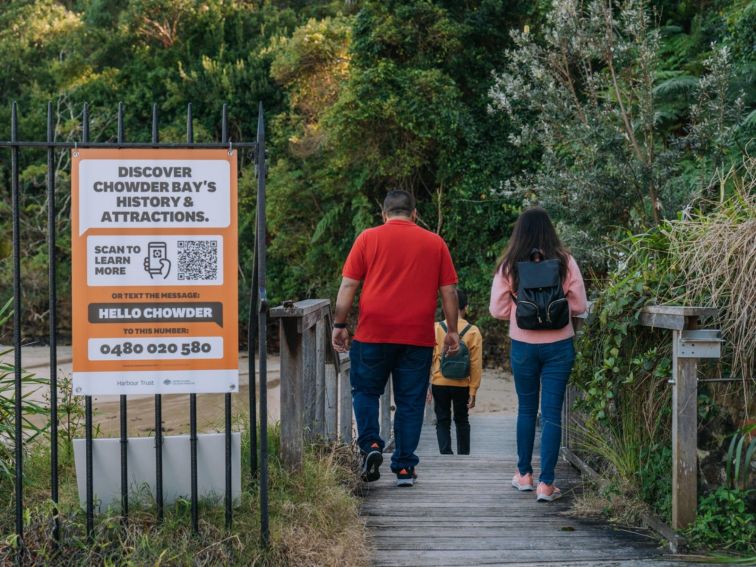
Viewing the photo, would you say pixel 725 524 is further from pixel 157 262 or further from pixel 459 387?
pixel 459 387

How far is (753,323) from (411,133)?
15.6 metres

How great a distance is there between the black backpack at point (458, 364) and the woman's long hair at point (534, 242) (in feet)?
7.21

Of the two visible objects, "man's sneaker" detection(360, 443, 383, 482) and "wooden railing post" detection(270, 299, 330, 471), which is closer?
"wooden railing post" detection(270, 299, 330, 471)

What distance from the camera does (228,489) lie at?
3.40 m

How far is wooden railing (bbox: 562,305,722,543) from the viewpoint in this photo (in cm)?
362

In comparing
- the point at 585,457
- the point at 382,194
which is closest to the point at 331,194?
the point at 382,194

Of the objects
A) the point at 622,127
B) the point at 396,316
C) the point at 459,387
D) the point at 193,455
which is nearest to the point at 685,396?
the point at 396,316

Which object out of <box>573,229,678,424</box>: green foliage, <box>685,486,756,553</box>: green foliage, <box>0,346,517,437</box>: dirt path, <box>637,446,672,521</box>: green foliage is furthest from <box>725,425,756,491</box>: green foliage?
<box>0,346,517,437</box>: dirt path

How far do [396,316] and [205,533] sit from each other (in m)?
1.65

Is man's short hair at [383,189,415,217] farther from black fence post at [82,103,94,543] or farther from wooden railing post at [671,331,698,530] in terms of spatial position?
black fence post at [82,103,94,543]

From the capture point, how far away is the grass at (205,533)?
3.25 metres

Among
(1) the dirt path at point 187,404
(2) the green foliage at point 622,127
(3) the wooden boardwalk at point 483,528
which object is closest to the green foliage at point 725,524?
(3) the wooden boardwalk at point 483,528

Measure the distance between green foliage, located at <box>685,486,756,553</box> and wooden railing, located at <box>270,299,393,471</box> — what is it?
1780 mm

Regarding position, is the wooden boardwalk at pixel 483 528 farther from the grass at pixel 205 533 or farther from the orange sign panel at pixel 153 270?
the orange sign panel at pixel 153 270
